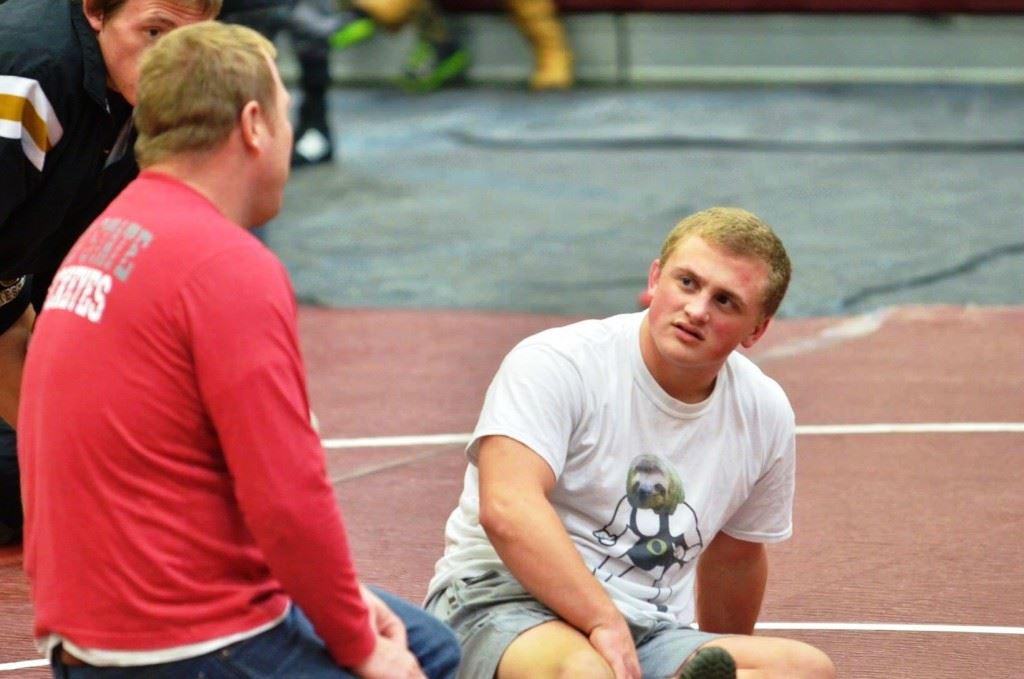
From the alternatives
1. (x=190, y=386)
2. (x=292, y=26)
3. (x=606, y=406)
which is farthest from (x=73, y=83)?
(x=292, y=26)

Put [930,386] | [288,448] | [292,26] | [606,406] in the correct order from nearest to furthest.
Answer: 1. [288,448]
2. [606,406]
3. [930,386]
4. [292,26]

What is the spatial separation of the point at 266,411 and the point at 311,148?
8.82 metres

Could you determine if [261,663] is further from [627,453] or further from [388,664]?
[627,453]

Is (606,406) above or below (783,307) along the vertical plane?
above

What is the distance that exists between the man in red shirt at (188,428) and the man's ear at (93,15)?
133cm

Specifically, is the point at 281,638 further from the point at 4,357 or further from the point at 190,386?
the point at 4,357

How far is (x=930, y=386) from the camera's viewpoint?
20.9ft

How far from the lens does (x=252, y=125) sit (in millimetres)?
2410

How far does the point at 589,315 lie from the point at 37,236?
3.75 metres

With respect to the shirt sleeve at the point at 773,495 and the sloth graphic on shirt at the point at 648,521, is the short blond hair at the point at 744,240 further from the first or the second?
the sloth graphic on shirt at the point at 648,521

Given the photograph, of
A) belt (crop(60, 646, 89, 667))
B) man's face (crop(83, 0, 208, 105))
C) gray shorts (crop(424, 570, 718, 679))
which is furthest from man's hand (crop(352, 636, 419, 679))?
man's face (crop(83, 0, 208, 105))

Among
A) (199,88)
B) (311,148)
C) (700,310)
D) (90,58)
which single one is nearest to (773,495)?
(700,310)

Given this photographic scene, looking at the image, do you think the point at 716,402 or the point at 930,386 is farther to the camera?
the point at 930,386

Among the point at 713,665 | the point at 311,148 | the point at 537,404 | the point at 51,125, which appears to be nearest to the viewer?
the point at 713,665
